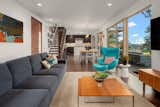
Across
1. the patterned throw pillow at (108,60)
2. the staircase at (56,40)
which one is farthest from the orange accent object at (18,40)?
the staircase at (56,40)

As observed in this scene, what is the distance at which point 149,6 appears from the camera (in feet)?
15.2

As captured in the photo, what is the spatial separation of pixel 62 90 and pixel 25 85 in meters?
1.33

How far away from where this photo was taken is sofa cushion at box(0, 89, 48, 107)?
2.00m

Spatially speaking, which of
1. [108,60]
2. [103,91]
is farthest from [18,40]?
[108,60]

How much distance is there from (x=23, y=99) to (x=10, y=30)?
8.81ft

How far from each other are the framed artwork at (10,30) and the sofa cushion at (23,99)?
6.22ft

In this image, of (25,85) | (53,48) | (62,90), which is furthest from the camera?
(53,48)

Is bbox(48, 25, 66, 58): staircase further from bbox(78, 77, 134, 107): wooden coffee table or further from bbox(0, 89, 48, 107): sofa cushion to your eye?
bbox(0, 89, 48, 107): sofa cushion

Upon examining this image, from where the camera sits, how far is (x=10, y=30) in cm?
426

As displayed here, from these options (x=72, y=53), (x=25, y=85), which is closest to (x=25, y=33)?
(x=25, y=85)

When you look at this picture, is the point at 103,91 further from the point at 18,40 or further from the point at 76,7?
the point at 76,7

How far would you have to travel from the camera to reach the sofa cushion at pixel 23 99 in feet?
6.56

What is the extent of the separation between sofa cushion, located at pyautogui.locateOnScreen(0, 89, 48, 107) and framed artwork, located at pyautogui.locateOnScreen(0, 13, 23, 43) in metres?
1.90

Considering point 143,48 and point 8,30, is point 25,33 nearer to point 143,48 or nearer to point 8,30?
point 8,30
